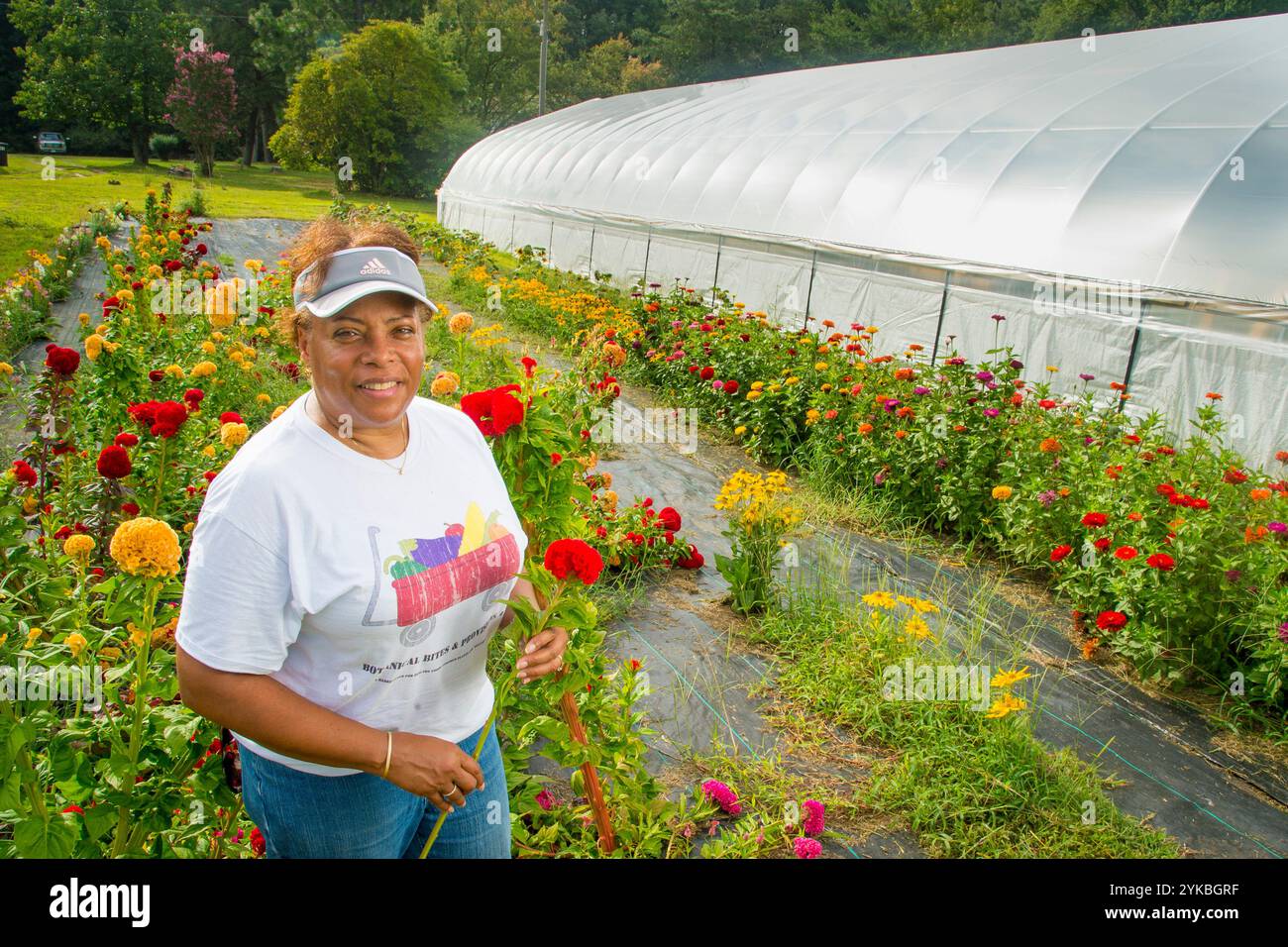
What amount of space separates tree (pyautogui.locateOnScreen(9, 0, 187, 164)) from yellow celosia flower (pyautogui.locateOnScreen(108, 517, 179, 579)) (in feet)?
105

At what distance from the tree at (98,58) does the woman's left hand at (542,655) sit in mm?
32348

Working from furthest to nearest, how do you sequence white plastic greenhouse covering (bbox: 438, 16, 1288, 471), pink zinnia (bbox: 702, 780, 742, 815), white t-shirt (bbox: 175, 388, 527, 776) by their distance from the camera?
white plastic greenhouse covering (bbox: 438, 16, 1288, 471) < pink zinnia (bbox: 702, 780, 742, 815) < white t-shirt (bbox: 175, 388, 527, 776)

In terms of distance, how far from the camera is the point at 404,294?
1390 mm

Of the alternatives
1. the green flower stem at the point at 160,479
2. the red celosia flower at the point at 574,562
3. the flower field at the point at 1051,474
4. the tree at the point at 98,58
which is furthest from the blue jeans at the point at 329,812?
the tree at the point at 98,58

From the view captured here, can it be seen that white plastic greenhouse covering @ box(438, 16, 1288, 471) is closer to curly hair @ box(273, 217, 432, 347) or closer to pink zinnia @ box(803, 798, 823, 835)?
pink zinnia @ box(803, 798, 823, 835)

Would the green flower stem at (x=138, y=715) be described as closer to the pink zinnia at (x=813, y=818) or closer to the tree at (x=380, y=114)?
the pink zinnia at (x=813, y=818)

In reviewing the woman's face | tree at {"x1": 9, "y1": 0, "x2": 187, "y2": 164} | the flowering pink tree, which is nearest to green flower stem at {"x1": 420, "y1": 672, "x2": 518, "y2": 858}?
the woman's face

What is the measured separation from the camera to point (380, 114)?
31453mm

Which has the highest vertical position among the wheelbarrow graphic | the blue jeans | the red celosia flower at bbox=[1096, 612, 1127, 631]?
the wheelbarrow graphic

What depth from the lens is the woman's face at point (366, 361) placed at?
134 cm

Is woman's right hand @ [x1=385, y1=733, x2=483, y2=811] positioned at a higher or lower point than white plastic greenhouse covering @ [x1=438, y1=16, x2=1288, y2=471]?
lower

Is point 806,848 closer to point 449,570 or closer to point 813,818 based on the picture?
point 813,818

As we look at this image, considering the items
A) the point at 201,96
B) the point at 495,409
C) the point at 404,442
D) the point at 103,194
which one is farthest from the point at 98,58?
the point at 404,442

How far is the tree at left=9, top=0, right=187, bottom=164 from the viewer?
2666 centimetres
